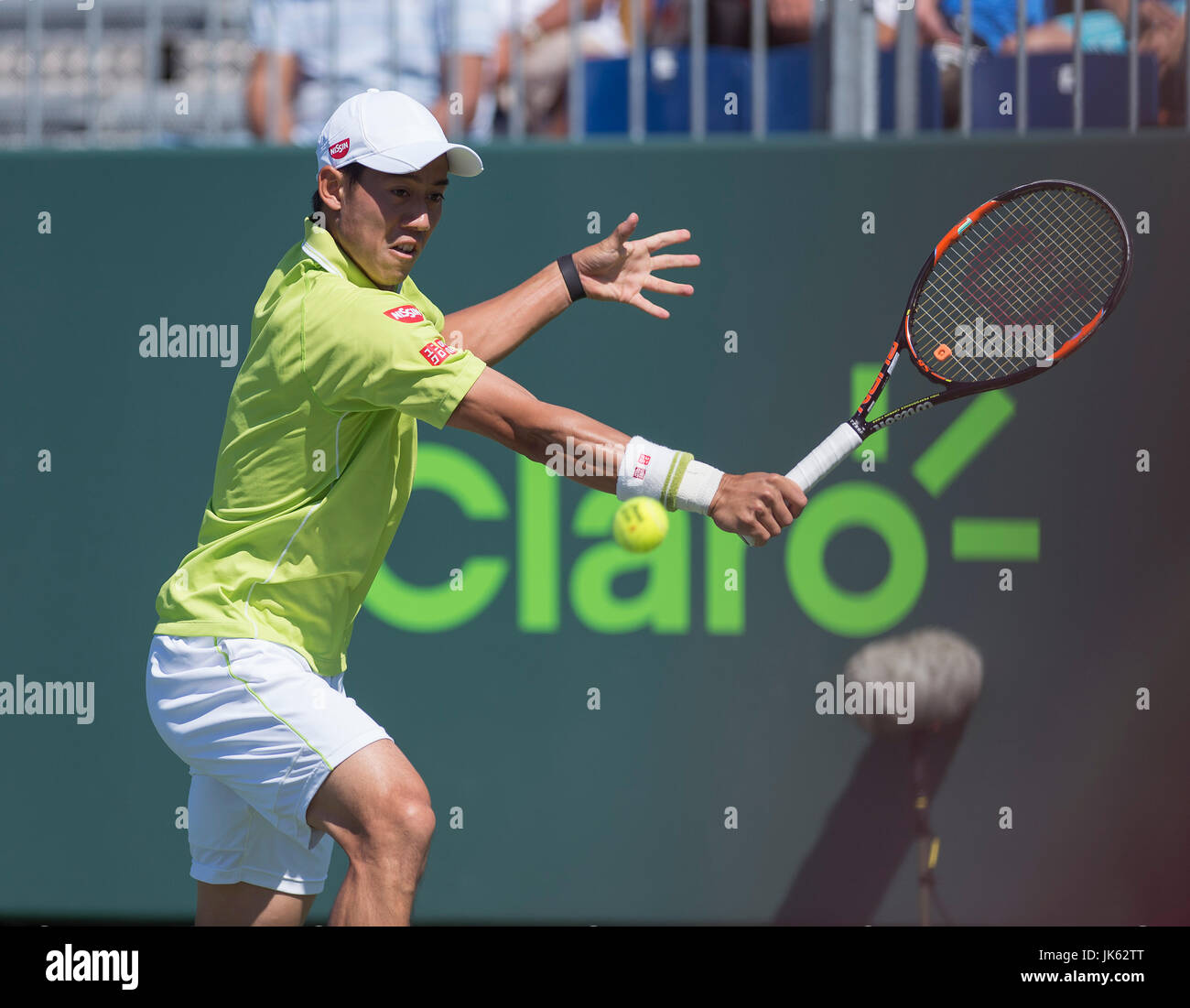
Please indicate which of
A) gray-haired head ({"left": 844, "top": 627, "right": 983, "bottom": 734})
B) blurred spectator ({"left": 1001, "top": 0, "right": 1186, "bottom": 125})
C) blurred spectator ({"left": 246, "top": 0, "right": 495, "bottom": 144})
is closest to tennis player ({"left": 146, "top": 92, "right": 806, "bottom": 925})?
blurred spectator ({"left": 246, "top": 0, "right": 495, "bottom": 144})

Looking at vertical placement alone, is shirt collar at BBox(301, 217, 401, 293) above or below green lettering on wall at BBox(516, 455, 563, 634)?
above

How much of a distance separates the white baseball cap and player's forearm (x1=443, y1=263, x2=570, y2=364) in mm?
569

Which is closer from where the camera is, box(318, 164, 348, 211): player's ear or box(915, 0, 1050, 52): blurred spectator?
box(318, 164, 348, 211): player's ear

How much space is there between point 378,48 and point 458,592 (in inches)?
68.4

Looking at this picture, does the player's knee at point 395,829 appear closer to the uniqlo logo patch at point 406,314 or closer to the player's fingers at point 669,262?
the uniqlo logo patch at point 406,314

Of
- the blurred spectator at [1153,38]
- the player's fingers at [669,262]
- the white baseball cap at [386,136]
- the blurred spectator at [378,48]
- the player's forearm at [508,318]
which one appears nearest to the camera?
the white baseball cap at [386,136]

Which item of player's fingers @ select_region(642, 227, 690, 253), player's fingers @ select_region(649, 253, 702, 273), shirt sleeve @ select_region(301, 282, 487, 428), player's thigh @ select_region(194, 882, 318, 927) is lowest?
player's thigh @ select_region(194, 882, 318, 927)

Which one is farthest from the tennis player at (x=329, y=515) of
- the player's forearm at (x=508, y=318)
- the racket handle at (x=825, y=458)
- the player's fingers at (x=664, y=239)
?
the player's fingers at (x=664, y=239)

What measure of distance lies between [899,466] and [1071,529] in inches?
21.3

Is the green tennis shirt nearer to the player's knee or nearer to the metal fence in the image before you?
the player's knee

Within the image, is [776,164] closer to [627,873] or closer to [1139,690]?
[1139,690]

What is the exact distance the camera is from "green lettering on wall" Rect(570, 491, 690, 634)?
13.8 ft

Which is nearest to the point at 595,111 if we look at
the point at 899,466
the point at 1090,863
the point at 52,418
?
the point at 899,466

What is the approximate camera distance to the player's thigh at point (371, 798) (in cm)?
265
